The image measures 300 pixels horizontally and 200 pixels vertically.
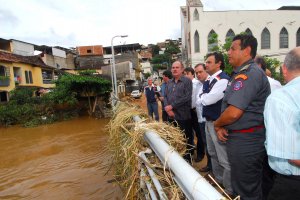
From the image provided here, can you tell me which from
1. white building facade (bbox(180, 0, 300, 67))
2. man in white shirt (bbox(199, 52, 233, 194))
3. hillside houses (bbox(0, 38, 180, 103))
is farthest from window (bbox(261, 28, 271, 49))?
man in white shirt (bbox(199, 52, 233, 194))

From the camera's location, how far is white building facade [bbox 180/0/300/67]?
30.6 m

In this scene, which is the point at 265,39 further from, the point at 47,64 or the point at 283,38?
the point at 47,64

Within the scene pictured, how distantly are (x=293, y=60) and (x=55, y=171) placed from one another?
20.3 feet

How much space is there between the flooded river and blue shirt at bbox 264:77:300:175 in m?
2.98

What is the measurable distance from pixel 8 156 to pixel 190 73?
702cm

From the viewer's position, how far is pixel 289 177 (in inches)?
67.3

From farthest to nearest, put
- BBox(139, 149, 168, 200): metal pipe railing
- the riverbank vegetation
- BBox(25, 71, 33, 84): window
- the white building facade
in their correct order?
the white building facade
BBox(25, 71, 33, 84): window
the riverbank vegetation
BBox(139, 149, 168, 200): metal pipe railing

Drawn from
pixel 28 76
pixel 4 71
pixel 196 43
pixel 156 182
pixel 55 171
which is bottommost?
pixel 55 171

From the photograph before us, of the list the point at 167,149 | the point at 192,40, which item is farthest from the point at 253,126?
the point at 192,40

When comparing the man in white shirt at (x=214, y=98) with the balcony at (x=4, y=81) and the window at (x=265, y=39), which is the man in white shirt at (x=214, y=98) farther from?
the window at (x=265, y=39)

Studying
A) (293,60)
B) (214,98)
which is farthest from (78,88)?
(293,60)

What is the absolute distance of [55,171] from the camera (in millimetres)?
6535

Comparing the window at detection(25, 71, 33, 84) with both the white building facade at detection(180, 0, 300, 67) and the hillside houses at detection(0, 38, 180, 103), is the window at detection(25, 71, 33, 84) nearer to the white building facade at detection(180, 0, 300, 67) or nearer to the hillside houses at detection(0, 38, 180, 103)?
the hillside houses at detection(0, 38, 180, 103)

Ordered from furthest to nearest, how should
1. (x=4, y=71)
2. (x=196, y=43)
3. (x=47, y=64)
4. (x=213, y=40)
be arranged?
(x=47, y=64), (x=196, y=43), (x=4, y=71), (x=213, y=40)
